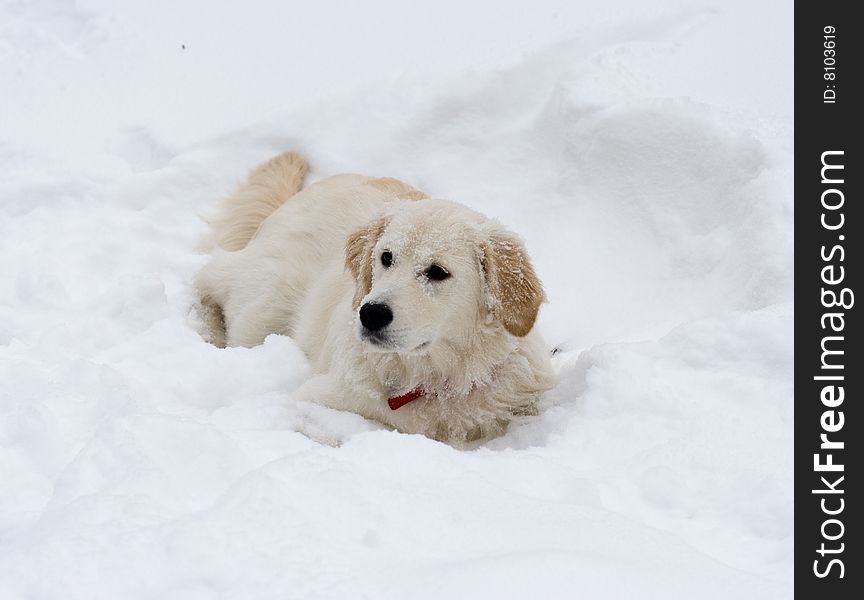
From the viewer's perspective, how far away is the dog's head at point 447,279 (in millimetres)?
3045

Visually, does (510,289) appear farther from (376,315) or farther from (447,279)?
(376,315)

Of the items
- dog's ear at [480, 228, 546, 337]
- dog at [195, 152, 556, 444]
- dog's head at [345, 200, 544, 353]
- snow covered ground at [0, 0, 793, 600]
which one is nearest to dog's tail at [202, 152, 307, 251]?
snow covered ground at [0, 0, 793, 600]

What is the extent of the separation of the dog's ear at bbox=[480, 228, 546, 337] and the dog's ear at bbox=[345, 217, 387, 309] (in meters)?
0.48

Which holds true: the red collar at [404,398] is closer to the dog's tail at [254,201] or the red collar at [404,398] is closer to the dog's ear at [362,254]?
the dog's ear at [362,254]

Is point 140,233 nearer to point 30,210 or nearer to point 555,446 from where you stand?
point 30,210

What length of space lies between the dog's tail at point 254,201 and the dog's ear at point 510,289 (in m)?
2.10

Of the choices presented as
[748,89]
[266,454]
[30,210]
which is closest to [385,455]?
[266,454]

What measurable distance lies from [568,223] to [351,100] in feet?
6.06

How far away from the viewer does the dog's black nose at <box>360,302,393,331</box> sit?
297cm

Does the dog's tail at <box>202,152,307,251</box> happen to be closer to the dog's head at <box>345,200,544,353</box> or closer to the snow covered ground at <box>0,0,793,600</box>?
the snow covered ground at <box>0,0,793,600</box>

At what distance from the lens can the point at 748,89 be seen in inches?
195
